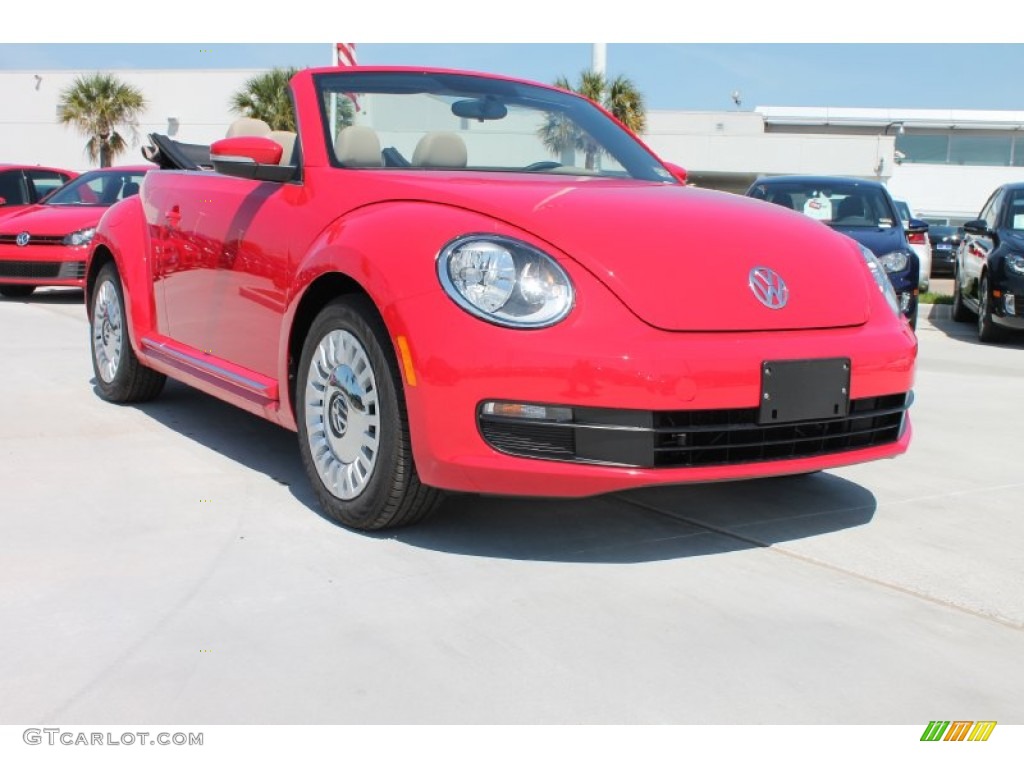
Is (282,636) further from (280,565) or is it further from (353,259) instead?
(353,259)

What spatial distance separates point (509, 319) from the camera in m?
2.97

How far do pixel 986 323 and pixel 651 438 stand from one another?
288 inches

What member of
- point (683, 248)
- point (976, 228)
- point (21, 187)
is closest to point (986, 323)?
point (976, 228)

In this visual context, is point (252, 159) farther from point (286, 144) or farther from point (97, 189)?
point (97, 189)

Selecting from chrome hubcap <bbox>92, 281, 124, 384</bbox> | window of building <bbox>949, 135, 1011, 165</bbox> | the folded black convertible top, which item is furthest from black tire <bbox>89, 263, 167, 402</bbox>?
window of building <bbox>949, 135, 1011, 165</bbox>

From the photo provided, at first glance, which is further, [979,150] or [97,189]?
[979,150]

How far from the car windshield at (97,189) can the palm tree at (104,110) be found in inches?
932

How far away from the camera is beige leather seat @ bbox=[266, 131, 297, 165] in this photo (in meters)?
4.17

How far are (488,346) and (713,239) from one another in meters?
0.81

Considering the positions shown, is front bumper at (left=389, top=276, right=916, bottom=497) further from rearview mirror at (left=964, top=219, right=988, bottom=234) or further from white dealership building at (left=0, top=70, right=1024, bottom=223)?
white dealership building at (left=0, top=70, right=1024, bottom=223)

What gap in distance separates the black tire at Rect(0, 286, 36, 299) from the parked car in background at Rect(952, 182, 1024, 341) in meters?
9.09

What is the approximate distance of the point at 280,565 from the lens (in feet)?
10.2

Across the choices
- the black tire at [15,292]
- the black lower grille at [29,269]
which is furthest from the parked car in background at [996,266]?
the black tire at [15,292]

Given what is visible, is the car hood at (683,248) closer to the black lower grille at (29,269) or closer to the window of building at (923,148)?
the black lower grille at (29,269)
